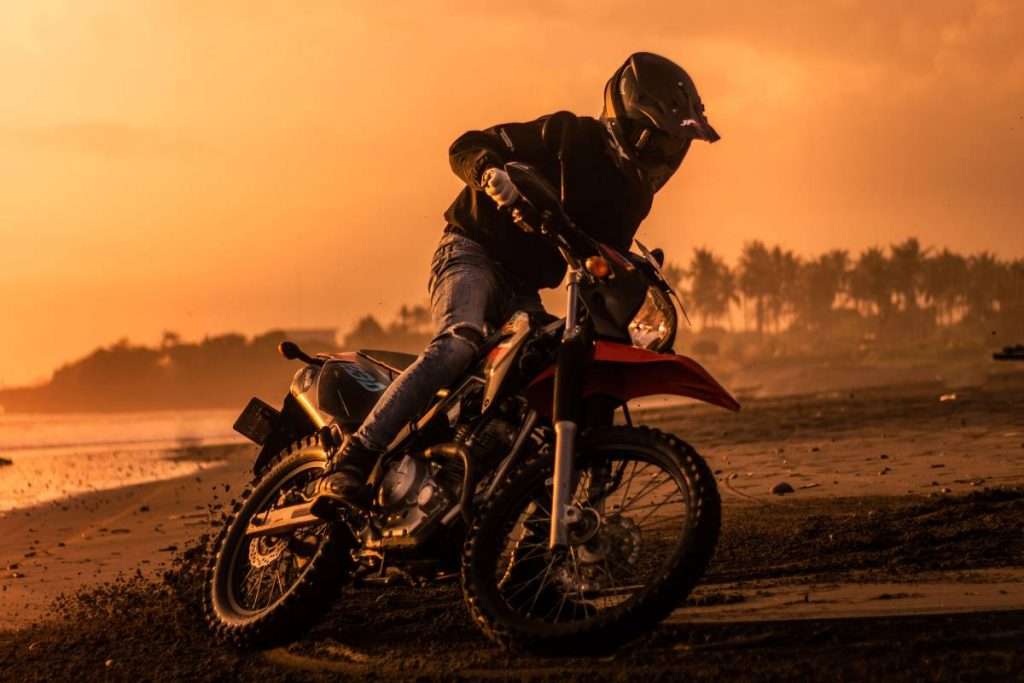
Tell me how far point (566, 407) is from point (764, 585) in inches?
81.6

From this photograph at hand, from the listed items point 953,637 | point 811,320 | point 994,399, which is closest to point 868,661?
point 953,637

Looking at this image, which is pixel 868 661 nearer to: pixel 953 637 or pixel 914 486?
pixel 953 637

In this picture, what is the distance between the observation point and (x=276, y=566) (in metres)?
6.63

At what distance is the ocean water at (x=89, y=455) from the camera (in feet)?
68.6

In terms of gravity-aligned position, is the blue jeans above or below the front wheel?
above

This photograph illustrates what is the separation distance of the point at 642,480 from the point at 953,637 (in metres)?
1.31

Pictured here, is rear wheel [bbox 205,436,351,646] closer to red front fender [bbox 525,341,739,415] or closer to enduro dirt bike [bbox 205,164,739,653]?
enduro dirt bike [bbox 205,164,739,653]

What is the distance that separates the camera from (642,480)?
5.28 meters

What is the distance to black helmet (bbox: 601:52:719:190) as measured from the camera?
17.8ft

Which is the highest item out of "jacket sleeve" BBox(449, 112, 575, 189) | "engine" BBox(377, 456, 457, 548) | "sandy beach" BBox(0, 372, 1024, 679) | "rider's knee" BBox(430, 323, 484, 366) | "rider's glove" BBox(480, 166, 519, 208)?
"jacket sleeve" BBox(449, 112, 575, 189)

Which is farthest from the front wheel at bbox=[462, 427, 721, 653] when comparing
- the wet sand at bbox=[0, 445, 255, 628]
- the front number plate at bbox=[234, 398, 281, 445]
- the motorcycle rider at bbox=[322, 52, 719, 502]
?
the wet sand at bbox=[0, 445, 255, 628]

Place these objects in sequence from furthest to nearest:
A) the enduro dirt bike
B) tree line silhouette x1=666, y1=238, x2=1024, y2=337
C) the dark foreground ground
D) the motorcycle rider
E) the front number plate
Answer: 1. tree line silhouette x1=666, y1=238, x2=1024, y2=337
2. the front number plate
3. the motorcycle rider
4. the enduro dirt bike
5. the dark foreground ground

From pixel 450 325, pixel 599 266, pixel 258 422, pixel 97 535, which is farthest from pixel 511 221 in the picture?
pixel 97 535

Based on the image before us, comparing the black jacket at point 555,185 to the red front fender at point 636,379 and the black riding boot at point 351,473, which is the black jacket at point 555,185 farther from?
the black riding boot at point 351,473
